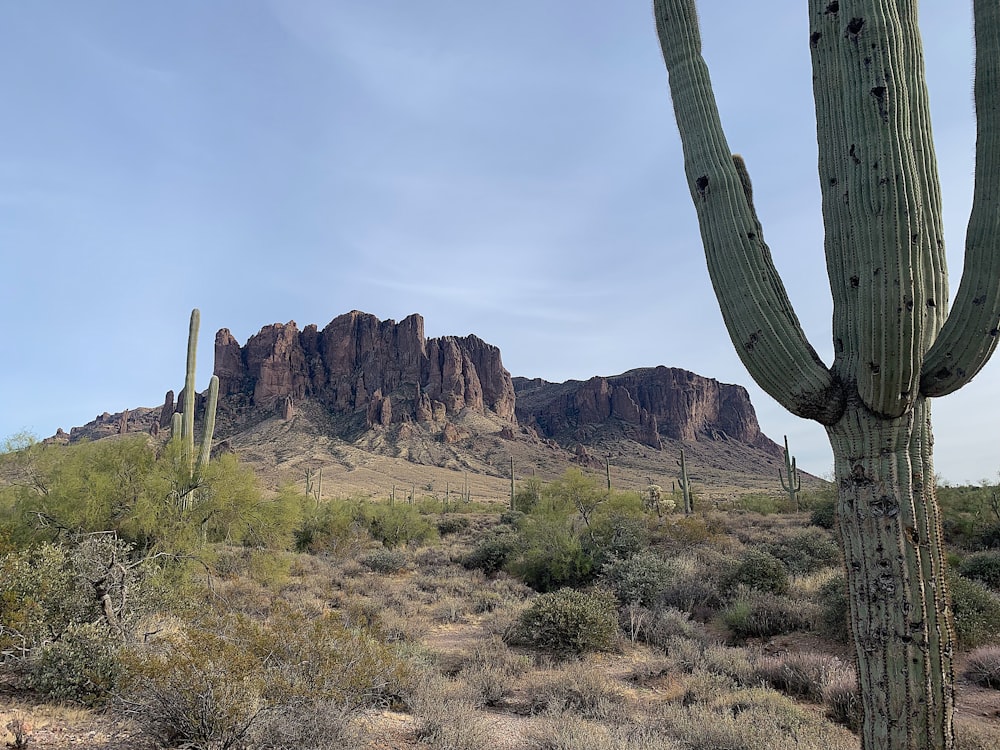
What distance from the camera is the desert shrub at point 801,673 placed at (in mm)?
6195

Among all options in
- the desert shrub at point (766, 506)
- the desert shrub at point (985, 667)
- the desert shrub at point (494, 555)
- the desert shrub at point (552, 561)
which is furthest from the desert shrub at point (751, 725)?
the desert shrub at point (766, 506)

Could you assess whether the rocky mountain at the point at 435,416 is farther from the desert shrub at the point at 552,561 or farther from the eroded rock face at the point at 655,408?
the desert shrub at the point at 552,561

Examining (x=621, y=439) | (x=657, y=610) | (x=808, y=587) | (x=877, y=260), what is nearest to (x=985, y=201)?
(x=877, y=260)

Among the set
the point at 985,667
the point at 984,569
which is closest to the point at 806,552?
the point at 984,569

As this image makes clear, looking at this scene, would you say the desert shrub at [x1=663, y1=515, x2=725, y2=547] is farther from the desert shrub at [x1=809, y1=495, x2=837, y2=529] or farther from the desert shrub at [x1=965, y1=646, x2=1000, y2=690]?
the desert shrub at [x1=965, y1=646, x2=1000, y2=690]

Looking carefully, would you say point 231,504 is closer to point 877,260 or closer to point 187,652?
point 187,652

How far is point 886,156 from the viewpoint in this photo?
3320mm

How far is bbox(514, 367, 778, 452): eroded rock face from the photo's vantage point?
114 m

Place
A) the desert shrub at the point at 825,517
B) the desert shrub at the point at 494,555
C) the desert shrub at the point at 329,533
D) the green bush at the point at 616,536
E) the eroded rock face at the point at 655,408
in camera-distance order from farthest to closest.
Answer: the eroded rock face at the point at 655,408 → the desert shrub at the point at 329,533 → the desert shrub at the point at 825,517 → the desert shrub at the point at 494,555 → the green bush at the point at 616,536

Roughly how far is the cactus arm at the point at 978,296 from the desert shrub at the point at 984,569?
394 inches

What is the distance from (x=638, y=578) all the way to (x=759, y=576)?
2407 mm

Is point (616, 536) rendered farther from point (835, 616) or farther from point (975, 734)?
point (975, 734)

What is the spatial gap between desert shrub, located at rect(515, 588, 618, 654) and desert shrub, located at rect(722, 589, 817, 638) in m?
2.11

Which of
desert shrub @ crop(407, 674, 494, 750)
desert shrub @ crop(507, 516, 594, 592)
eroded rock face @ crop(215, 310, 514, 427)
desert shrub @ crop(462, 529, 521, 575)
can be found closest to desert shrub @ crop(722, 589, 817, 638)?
desert shrub @ crop(507, 516, 594, 592)
